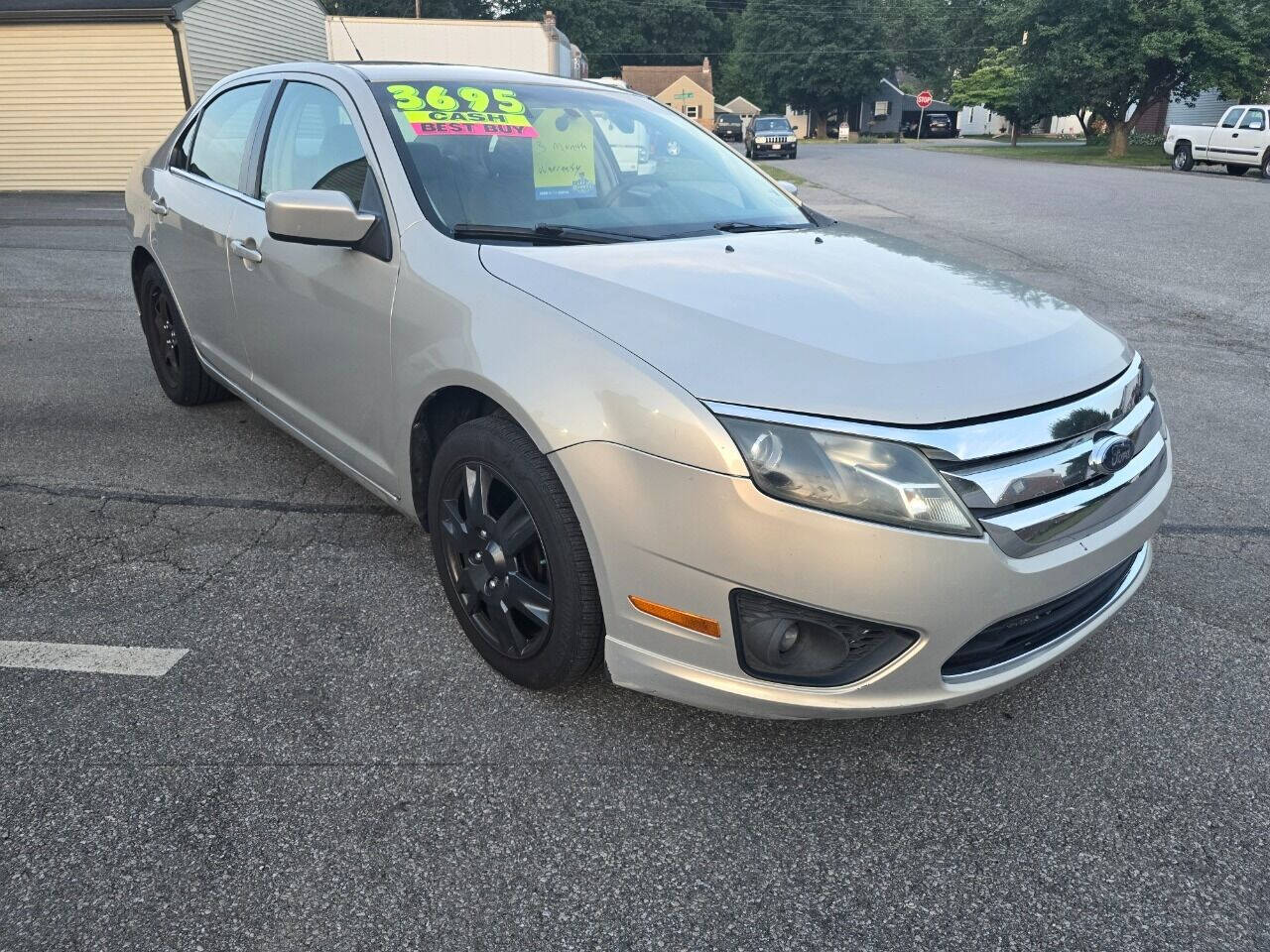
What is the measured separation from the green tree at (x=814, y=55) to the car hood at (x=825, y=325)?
77.2m

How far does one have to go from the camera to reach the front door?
9.71 feet

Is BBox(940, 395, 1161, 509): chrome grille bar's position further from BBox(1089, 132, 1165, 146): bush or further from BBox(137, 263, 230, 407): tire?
BBox(1089, 132, 1165, 146): bush

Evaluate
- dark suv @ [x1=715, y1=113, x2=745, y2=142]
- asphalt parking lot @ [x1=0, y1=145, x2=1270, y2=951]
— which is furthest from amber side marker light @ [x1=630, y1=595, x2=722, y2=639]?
dark suv @ [x1=715, y1=113, x2=745, y2=142]

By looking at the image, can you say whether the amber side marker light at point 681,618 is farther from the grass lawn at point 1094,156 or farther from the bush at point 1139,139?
the bush at point 1139,139

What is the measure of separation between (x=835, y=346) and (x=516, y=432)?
80 centimetres

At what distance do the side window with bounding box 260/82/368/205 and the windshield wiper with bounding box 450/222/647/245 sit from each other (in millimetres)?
479

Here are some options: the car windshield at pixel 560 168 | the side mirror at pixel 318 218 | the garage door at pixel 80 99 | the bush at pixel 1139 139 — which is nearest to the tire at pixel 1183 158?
the bush at pixel 1139 139

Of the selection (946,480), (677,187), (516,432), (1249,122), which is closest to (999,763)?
(946,480)

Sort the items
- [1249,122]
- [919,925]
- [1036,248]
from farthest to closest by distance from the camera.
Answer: [1249,122]
[1036,248]
[919,925]

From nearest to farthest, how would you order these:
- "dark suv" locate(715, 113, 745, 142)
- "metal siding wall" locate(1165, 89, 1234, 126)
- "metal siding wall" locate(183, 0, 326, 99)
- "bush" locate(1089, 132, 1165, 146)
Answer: "metal siding wall" locate(183, 0, 326, 99)
"metal siding wall" locate(1165, 89, 1234, 126)
"bush" locate(1089, 132, 1165, 146)
"dark suv" locate(715, 113, 745, 142)

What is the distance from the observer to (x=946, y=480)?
6.55 ft

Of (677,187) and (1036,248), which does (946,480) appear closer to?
(677,187)

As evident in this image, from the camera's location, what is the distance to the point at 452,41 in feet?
88.7

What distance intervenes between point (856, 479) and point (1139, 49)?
37.8 meters
